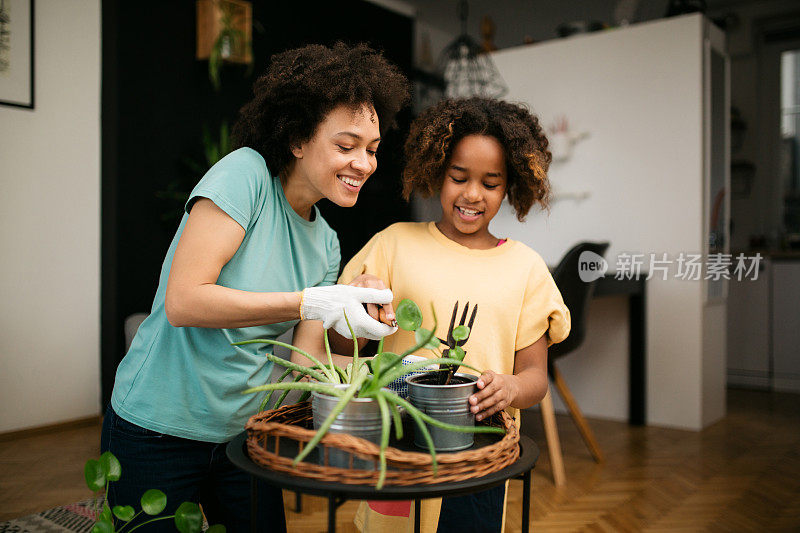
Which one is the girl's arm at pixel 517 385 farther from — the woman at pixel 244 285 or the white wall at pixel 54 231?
the white wall at pixel 54 231

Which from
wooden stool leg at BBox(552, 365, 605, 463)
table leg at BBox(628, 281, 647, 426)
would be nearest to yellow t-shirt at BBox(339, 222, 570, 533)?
wooden stool leg at BBox(552, 365, 605, 463)

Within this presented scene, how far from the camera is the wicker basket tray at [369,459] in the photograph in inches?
29.5

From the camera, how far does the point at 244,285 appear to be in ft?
3.71

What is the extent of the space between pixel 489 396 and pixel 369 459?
0.22 metres

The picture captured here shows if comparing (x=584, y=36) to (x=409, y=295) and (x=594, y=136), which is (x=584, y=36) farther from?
(x=409, y=295)

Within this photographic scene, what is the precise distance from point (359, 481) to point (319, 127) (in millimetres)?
652

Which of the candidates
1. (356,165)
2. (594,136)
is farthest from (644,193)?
(356,165)

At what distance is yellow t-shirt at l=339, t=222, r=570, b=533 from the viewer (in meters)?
1.26

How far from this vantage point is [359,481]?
75 centimetres

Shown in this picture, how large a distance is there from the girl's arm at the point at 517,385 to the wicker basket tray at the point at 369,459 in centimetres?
6

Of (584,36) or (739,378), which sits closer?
(584,36)

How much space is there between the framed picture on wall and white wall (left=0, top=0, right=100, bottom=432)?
5 centimetres

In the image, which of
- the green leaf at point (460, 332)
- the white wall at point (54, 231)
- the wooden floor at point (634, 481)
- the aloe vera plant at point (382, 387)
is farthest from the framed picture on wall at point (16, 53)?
the green leaf at point (460, 332)

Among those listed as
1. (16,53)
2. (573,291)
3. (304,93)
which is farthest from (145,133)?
(304,93)
